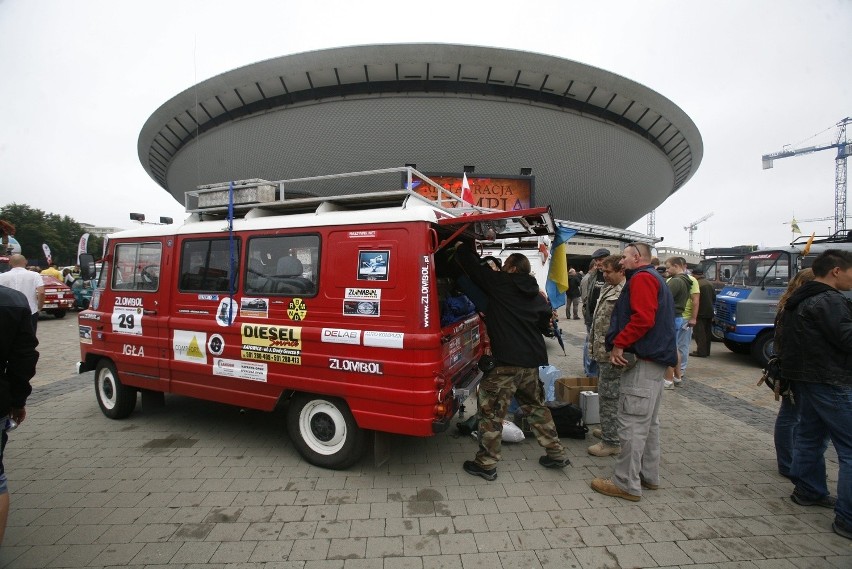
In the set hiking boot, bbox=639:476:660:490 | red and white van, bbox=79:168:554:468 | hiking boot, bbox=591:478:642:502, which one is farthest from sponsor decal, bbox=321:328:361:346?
hiking boot, bbox=639:476:660:490

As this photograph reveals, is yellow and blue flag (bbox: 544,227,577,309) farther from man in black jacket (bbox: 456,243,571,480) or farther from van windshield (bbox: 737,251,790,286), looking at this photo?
van windshield (bbox: 737,251,790,286)

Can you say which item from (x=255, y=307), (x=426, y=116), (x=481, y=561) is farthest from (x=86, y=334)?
(x=426, y=116)

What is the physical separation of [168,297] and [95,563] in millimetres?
2659

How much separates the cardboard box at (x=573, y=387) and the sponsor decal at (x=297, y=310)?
3.40 meters

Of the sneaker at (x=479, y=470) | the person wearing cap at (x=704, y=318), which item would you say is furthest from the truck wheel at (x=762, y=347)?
the sneaker at (x=479, y=470)

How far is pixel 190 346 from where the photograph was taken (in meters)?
4.25

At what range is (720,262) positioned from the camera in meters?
10.0

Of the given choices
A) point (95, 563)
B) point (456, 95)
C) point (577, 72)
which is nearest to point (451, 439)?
point (95, 563)

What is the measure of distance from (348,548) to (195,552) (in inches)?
40.8

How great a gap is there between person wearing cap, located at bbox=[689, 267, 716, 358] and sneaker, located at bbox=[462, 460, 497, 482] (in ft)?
23.6

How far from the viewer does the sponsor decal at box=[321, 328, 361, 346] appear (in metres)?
3.41

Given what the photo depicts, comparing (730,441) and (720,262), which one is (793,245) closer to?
(720,262)

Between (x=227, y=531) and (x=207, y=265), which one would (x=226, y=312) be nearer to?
(x=207, y=265)

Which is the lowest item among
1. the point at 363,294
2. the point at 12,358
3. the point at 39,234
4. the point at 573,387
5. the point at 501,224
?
the point at 573,387
